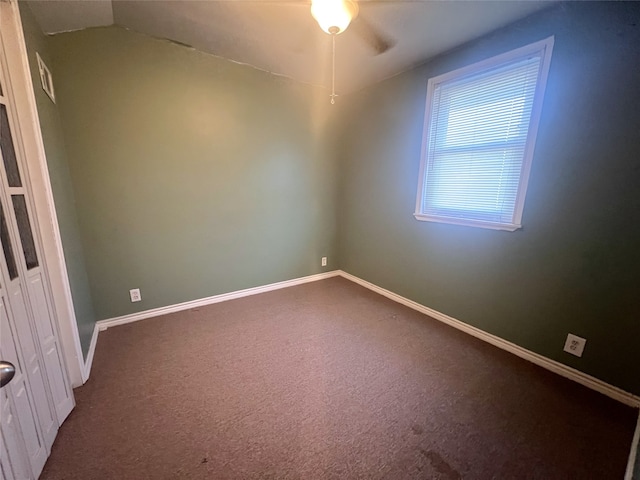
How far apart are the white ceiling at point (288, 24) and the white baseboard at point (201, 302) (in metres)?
2.33

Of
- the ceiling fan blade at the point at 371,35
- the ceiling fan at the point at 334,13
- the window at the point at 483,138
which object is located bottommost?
the window at the point at 483,138

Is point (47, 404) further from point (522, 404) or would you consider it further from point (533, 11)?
point (533, 11)

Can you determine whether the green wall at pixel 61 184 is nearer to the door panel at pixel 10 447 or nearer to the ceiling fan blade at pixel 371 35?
the door panel at pixel 10 447

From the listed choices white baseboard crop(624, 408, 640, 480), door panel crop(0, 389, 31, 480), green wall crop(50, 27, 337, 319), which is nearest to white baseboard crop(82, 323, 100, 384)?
green wall crop(50, 27, 337, 319)

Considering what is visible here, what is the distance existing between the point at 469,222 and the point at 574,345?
42.3 inches

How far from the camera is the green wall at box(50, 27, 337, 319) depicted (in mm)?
2141

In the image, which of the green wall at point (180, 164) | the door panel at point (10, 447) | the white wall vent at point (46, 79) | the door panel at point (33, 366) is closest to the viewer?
the door panel at point (10, 447)

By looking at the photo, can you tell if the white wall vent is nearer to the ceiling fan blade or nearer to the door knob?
the door knob

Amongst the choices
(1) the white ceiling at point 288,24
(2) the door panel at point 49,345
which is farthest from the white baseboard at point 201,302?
(1) the white ceiling at point 288,24

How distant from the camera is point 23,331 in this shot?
1113 millimetres

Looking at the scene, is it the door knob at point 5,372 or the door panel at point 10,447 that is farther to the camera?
the door panel at point 10,447

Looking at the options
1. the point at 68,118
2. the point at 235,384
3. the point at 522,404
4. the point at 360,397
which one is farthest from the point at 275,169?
the point at 522,404

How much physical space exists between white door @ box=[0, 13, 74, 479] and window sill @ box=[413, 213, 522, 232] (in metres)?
2.77

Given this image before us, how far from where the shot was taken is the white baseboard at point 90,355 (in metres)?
1.73
